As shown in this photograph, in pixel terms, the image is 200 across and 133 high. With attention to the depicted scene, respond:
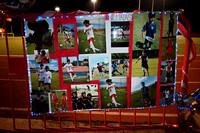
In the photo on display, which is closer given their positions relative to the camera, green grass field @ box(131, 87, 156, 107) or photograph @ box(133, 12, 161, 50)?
photograph @ box(133, 12, 161, 50)

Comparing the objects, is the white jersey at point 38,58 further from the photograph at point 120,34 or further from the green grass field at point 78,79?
the photograph at point 120,34

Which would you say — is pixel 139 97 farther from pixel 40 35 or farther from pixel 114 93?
pixel 40 35

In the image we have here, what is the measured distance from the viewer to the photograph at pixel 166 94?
2307 millimetres

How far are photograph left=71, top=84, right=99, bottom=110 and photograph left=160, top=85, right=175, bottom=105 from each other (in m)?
1.15

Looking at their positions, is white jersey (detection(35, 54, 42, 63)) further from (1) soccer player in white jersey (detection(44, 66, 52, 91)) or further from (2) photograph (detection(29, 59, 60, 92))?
(1) soccer player in white jersey (detection(44, 66, 52, 91))

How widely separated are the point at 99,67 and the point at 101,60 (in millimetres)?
125

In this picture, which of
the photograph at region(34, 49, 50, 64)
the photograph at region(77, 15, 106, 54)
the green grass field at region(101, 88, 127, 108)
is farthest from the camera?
the green grass field at region(101, 88, 127, 108)

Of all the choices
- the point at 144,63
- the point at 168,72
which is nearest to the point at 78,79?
the point at 144,63

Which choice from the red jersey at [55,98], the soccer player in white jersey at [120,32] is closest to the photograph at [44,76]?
the red jersey at [55,98]

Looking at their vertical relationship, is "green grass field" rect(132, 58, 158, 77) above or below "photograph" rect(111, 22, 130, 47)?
below

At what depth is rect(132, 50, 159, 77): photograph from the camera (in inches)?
85.5

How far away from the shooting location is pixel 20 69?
2238mm

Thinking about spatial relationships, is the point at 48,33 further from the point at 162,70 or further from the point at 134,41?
the point at 162,70

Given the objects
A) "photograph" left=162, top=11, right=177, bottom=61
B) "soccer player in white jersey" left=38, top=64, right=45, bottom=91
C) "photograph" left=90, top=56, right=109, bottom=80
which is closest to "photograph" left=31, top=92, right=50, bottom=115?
"soccer player in white jersey" left=38, top=64, right=45, bottom=91
